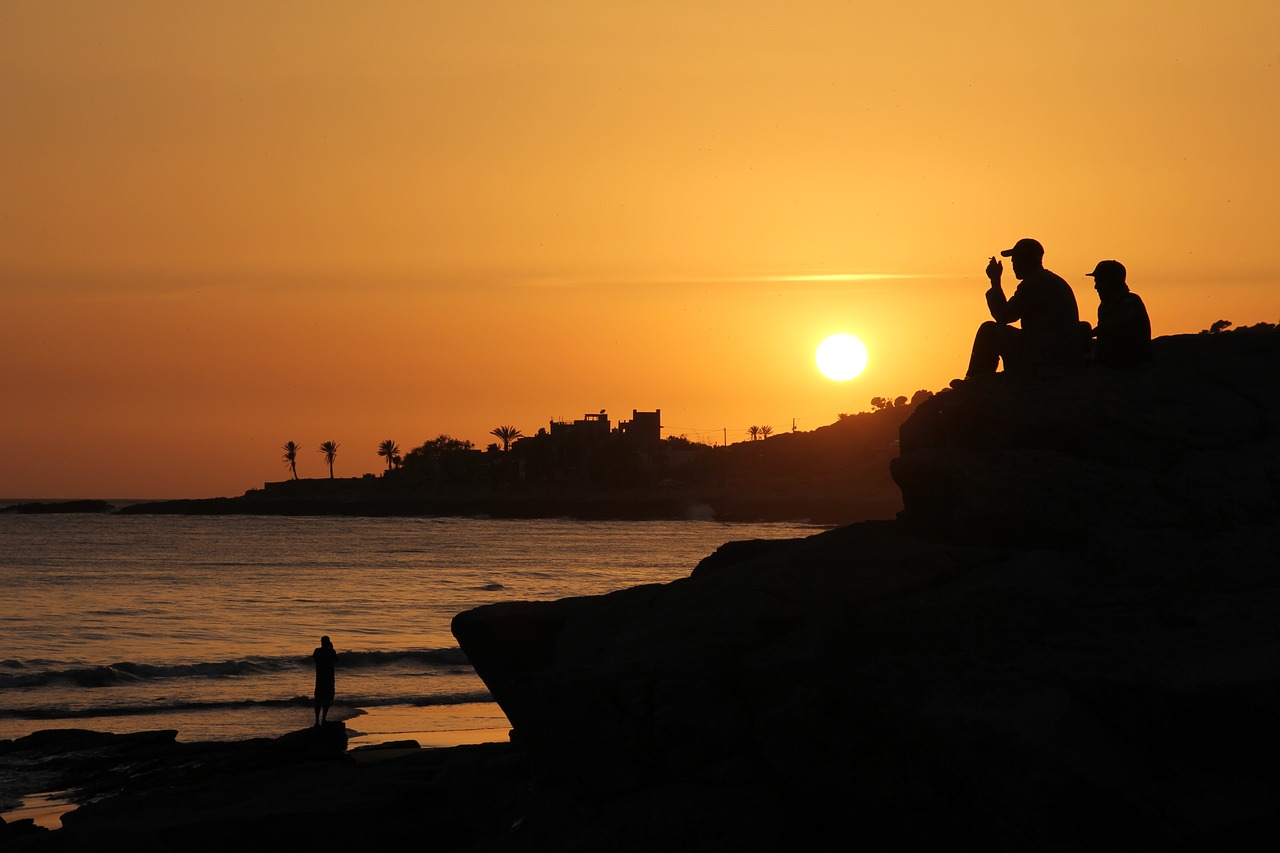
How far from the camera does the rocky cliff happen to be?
6.86m

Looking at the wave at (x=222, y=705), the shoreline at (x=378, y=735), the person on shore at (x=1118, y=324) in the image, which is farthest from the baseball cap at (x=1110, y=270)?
the wave at (x=222, y=705)

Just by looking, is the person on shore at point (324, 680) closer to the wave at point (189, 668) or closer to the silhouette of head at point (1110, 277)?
the wave at point (189, 668)

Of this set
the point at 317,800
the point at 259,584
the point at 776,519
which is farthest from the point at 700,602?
the point at 776,519

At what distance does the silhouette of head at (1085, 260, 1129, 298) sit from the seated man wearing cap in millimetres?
378

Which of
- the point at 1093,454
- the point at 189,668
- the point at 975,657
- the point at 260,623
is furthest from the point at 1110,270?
the point at 260,623

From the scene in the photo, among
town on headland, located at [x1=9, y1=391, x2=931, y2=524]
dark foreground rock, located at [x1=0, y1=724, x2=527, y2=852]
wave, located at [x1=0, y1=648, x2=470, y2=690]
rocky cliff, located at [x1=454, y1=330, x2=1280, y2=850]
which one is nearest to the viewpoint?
rocky cliff, located at [x1=454, y1=330, x2=1280, y2=850]

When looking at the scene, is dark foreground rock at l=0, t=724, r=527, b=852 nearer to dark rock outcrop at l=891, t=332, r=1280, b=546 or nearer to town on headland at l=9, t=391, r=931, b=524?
dark rock outcrop at l=891, t=332, r=1280, b=546

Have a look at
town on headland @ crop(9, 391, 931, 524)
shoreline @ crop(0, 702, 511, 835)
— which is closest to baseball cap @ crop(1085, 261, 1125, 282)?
shoreline @ crop(0, 702, 511, 835)

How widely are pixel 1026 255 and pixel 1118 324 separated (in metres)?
1.06

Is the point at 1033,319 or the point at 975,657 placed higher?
the point at 1033,319

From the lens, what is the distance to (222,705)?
26547 mm

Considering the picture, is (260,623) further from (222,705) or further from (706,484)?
(706,484)

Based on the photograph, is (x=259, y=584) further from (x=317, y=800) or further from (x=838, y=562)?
(x=838, y=562)

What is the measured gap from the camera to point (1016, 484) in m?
9.91
